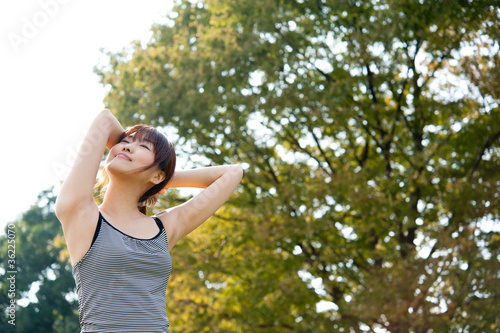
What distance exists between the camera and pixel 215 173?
2582 millimetres

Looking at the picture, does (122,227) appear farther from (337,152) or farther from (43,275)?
(43,275)

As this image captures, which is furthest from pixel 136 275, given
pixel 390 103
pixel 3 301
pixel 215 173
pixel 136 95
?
pixel 3 301

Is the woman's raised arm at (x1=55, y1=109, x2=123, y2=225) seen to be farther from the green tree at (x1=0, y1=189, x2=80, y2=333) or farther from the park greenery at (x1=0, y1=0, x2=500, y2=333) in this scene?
the green tree at (x1=0, y1=189, x2=80, y2=333)

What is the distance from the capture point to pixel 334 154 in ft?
37.1

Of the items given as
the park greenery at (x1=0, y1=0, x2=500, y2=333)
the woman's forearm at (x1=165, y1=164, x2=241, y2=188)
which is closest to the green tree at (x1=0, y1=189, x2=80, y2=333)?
the park greenery at (x1=0, y1=0, x2=500, y2=333)

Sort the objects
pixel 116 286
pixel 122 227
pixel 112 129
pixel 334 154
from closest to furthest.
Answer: pixel 116 286 < pixel 122 227 < pixel 112 129 < pixel 334 154

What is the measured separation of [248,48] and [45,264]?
2372 cm

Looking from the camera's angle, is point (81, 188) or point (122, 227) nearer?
point (81, 188)

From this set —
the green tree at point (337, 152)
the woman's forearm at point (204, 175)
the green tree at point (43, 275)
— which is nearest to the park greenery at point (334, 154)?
the green tree at point (337, 152)

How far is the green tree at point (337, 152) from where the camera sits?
8781mm

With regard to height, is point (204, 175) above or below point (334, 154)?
below

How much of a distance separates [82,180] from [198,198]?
530 millimetres

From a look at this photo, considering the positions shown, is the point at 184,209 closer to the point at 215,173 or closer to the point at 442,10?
the point at 215,173

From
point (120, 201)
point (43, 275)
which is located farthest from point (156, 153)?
point (43, 275)
